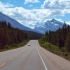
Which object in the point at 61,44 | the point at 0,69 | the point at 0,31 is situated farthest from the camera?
the point at 61,44

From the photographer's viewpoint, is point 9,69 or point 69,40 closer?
point 9,69

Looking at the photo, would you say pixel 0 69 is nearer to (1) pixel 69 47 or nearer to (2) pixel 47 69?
(2) pixel 47 69

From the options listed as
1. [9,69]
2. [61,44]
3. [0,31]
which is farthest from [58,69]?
[61,44]

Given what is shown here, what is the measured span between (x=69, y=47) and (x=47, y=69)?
88.5 metres

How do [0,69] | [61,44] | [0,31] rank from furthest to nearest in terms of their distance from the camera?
1. [61,44]
2. [0,31]
3. [0,69]

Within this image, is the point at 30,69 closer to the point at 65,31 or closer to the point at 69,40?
the point at 69,40

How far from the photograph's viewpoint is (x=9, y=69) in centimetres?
1758

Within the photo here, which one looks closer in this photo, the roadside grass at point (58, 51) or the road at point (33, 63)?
the road at point (33, 63)

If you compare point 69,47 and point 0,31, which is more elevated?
point 0,31

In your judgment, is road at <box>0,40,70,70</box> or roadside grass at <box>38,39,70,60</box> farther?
roadside grass at <box>38,39,70,60</box>

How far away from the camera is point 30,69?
17.8 m

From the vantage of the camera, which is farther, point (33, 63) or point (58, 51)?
point (58, 51)

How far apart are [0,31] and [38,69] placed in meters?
86.4

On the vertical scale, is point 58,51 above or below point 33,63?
below
